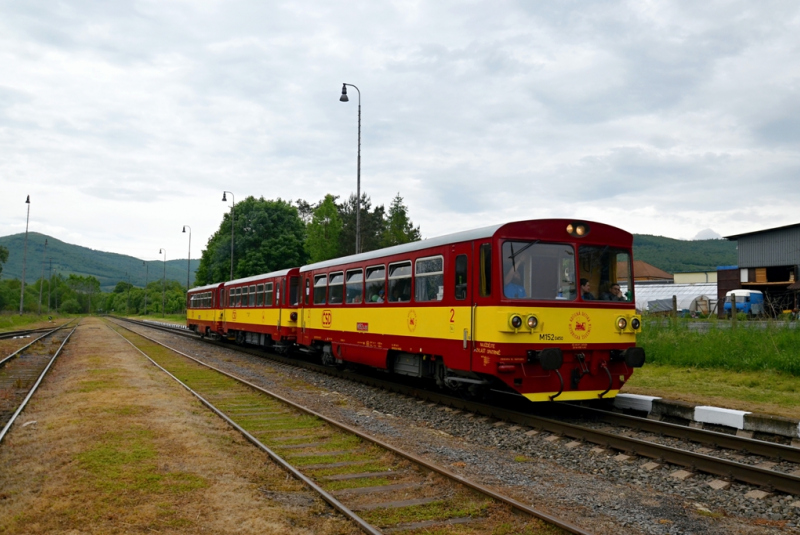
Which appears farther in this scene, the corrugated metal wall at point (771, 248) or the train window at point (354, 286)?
the corrugated metal wall at point (771, 248)

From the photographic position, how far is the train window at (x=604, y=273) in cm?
1062

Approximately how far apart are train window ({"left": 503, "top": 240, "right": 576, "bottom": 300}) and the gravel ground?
6.93ft

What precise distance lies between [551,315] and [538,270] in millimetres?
728

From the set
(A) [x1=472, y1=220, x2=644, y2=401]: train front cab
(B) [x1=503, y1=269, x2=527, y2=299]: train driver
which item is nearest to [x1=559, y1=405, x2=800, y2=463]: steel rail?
(A) [x1=472, y1=220, x2=644, y2=401]: train front cab

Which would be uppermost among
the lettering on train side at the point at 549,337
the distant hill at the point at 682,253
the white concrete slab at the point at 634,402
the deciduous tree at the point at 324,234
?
the distant hill at the point at 682,253

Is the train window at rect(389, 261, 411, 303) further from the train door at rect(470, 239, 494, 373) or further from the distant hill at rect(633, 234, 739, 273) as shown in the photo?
the distant hill at rect(633, 234, 739, 273)

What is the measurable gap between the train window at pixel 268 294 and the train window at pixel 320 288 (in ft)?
16.2

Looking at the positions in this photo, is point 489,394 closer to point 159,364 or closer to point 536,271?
point 536,271

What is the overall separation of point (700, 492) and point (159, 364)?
17.2 meters

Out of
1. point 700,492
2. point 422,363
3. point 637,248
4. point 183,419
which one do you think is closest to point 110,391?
point 183,419

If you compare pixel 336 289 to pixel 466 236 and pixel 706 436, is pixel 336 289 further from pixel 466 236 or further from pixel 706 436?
pixel 706 436

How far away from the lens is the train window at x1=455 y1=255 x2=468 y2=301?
35.7 ft

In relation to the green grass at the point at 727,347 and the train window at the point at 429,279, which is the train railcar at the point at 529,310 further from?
the green grass at the point at 727,347

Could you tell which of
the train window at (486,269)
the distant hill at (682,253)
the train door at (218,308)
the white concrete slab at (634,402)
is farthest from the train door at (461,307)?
the distant hill at (682,253)
